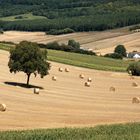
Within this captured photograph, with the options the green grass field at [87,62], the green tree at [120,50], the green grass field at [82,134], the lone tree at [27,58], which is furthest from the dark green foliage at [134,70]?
the green grass field at [82,134]

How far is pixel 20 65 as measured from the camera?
66.9 m

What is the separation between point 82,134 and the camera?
3088cm

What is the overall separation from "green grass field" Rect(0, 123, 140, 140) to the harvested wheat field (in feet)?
20.0

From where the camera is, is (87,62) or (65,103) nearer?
(65,103)

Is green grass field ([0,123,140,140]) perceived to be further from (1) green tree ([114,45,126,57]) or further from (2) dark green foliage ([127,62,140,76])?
(1) green tree ([114,45,126,57])

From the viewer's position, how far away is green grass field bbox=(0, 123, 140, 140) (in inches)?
1159

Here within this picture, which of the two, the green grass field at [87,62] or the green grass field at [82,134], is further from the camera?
the green grass field at [87,62]

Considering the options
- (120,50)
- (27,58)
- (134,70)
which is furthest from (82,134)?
(120,50)

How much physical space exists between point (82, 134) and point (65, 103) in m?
23.7

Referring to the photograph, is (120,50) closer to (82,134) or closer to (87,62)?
(87,62)

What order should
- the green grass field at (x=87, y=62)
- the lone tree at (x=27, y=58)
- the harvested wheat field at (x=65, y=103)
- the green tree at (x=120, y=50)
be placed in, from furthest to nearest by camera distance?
the green tree at (x=120, y=50), the green grass field at (x=87, y=62), the lone tree at (x=27, y=58), the harvested wheat field at (x=65, y=103)

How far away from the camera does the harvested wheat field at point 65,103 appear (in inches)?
1647

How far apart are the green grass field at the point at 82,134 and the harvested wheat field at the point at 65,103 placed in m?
6.10

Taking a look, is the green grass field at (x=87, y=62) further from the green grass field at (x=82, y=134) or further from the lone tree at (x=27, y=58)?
the green grass field at (x=82, y=134)
